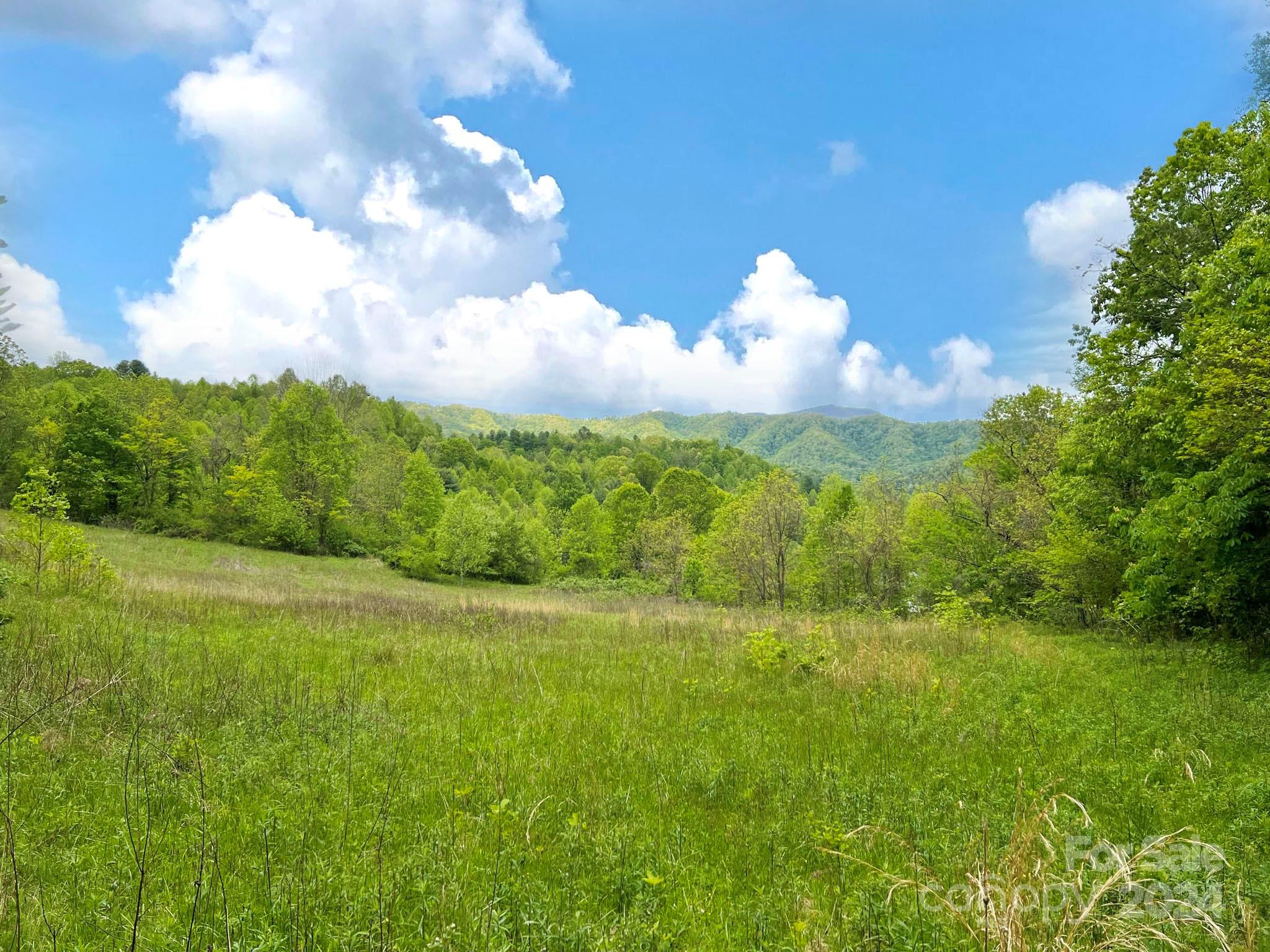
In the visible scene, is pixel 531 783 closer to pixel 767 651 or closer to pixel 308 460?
pixel 767 651

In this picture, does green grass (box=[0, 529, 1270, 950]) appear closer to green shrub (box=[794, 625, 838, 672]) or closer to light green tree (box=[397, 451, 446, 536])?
green shrub (box=[794, 625, 838, 672])

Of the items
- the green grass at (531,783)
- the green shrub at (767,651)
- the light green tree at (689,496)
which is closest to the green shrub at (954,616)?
the green grass at (531,783)

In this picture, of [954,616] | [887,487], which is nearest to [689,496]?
[887,487]

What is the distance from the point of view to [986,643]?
13.8 metres

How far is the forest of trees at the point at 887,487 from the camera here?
11.8m

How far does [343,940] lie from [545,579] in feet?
181

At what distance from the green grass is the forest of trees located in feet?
15.8

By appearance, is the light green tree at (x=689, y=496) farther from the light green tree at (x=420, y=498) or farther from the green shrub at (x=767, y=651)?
the green shrub at (x=767, y=651)

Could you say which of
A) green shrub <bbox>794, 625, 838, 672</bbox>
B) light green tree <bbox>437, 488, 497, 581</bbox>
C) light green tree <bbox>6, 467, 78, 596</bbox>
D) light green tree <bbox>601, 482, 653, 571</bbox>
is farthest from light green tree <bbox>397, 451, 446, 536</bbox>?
→ green shrub <bbox>794, 625, 838, 672</bbox>

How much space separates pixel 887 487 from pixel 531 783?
54774 millimetres

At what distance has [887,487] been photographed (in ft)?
176

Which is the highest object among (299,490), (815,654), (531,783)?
(299,490)

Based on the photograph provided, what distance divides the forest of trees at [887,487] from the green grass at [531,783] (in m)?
4.80

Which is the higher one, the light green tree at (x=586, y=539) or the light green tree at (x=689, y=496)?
the light green tree at (x=689, y=496)
